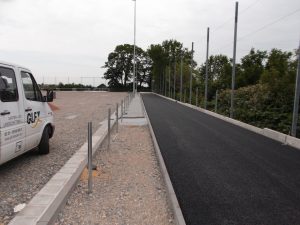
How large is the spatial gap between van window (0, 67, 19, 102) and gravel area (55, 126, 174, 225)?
6.85 ft

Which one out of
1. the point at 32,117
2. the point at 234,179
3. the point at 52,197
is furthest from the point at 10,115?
the point at 234,179

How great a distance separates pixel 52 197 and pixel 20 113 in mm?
2397

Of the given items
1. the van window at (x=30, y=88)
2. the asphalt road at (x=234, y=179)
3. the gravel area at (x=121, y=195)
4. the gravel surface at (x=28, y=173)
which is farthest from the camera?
the van window at (x=30, y=88)

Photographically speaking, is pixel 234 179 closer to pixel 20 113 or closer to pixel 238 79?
pixel 20 113

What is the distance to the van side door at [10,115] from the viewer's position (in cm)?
626

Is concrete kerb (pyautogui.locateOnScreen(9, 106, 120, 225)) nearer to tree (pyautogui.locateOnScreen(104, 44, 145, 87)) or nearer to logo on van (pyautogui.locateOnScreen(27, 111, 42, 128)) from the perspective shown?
logo on van (pyautogui.locateOnScreen(27, 111, 42, 128))

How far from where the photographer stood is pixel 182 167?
7770 millimetres

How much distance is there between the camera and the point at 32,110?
25.2 feet

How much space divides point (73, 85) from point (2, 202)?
3389 inches

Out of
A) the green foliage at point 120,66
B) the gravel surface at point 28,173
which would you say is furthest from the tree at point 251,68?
the green foliage at point 120,66

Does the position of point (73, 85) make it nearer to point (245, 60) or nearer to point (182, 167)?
point (245, 60)

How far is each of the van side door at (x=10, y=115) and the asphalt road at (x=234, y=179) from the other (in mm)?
3171

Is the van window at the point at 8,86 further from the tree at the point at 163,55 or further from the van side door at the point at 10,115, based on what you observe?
the tree at the point at 163,55

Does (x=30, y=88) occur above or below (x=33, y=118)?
above
